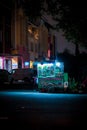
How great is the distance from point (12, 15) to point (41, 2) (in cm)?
4989

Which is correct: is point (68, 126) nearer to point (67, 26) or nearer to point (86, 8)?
point (86, 8)

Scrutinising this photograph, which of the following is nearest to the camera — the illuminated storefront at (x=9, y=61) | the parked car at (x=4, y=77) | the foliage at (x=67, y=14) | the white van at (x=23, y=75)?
the foliage at (x=67, y=14)

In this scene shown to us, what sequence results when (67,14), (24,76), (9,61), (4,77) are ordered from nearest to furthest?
(67,14) < (24,76) < (4,77) < (9,61)

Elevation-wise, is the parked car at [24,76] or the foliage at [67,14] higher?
the foliage at [67,14]

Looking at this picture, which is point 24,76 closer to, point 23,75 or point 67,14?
point 23,75

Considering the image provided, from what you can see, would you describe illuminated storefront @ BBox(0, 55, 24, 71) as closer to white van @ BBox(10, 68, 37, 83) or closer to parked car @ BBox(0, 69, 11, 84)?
Answer: parked car @ BBox(0, 69, 11, 84)

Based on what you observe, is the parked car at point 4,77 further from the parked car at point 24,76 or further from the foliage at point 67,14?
the foliage at point 67,14

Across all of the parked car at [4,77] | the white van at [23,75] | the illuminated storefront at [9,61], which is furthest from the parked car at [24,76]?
the illuminated storefront at [9,61]

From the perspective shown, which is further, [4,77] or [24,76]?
[4,77]

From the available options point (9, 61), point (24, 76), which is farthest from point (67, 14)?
point (9, 61)

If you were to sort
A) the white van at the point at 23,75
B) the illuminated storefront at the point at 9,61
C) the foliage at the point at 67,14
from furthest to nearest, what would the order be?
1. the illuminated storefront at the point at 9,61
2. the white van at the point at 23,75
3. the foliage at the point at 67,14

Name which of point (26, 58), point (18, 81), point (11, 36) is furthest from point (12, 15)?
point (18, 81)

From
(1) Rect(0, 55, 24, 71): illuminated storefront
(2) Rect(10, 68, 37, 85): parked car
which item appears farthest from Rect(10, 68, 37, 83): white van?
(1) Rect(0, 55, 24, 71): illuminated storefront

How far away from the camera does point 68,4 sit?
30625 millimetres
